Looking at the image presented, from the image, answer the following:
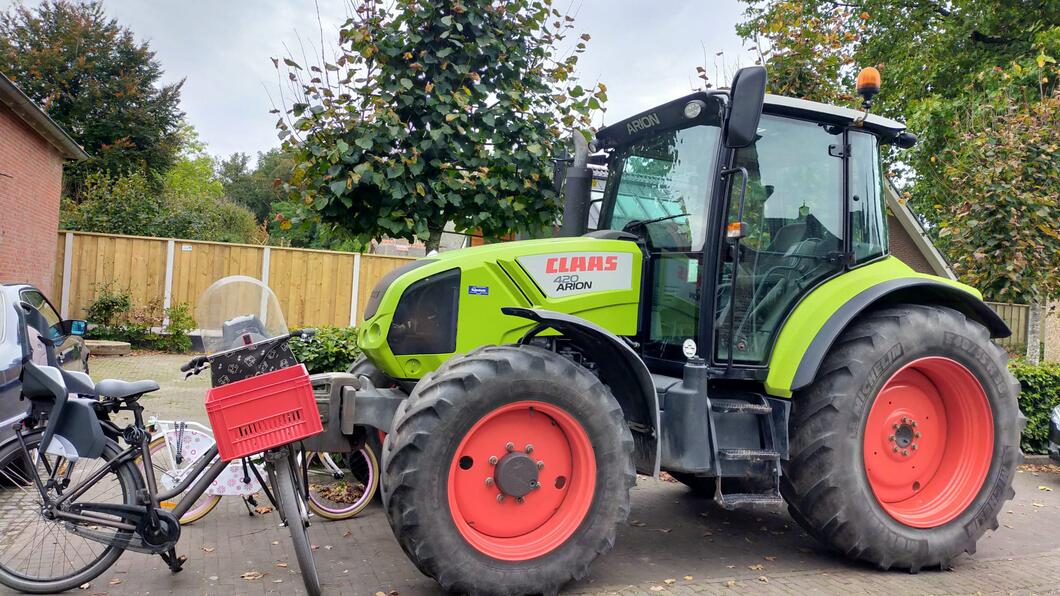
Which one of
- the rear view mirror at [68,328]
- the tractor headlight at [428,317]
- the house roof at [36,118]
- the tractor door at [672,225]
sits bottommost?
the rear view mirror at [68,328]

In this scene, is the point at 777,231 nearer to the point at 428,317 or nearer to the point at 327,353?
the point at 428,317

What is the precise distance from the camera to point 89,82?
26844 millimetres

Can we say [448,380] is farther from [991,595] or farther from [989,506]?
[989,506]

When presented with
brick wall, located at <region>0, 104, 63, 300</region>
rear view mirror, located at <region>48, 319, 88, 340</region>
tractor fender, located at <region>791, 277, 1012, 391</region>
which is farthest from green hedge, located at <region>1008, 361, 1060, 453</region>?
brick wall, located at <region>0, 104, 63, 300</region>

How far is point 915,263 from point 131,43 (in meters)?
27.4

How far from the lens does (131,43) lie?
93.2 ft

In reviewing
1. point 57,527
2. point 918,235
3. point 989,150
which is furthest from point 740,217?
point 918,235

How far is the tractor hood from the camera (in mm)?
4223

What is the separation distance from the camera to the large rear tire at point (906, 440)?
432cm

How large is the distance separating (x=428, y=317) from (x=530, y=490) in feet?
3.59

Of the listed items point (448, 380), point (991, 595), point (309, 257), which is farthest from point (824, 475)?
point (309, 257)

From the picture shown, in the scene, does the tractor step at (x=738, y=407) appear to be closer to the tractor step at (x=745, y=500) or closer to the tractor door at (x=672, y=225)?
the tractor door at (x=672, y=225)

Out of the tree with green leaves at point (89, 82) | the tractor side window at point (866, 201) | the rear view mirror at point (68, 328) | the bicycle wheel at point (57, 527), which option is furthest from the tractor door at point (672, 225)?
the tree with green leaves at point (89, 82)

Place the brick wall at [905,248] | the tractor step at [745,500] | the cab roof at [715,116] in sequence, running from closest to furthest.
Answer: the tractor step at [745,500]
the cab roof at [715,116]
the brick wall at [905,248]
